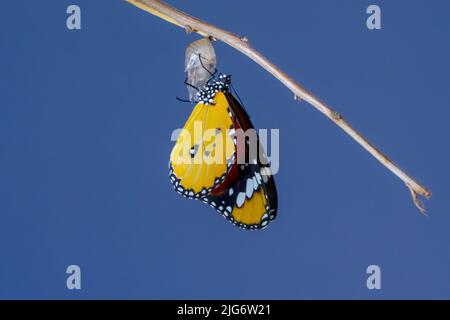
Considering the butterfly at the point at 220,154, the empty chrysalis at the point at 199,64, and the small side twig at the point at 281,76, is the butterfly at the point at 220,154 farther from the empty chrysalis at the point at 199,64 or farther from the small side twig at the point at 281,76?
the small side twig at the point at 281,76

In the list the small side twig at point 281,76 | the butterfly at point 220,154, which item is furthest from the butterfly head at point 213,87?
the small side twig at point 281,76

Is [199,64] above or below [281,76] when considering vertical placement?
above

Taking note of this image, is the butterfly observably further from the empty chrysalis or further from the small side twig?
the small side twig

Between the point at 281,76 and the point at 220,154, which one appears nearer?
the point at 281,76

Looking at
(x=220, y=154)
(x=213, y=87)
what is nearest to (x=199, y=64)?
(x=213, y=87)

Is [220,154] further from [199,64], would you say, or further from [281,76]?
[281,76]

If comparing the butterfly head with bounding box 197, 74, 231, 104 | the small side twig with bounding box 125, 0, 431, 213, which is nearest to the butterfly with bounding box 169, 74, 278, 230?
the butterfly head with bounding box 197, 74, 231, 104
